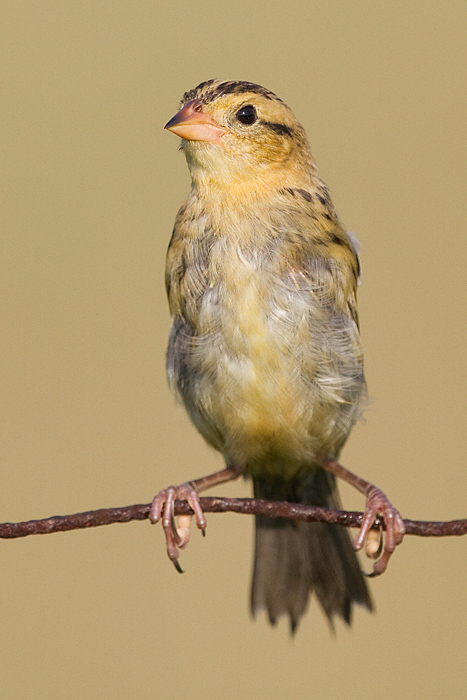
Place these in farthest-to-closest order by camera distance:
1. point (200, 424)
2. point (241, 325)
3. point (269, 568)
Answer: point (269, 568) < point (200, 424) < point (241, 325)

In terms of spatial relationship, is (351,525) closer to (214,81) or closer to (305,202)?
(305,202)

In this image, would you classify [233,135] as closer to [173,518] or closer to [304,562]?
[173,518]

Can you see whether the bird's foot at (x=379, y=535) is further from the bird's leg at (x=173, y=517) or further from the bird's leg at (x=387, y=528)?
the bird's leg at (x=173, y=517)

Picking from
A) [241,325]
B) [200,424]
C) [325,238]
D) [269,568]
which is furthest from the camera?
[269,568]

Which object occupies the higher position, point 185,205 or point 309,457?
point 185,205

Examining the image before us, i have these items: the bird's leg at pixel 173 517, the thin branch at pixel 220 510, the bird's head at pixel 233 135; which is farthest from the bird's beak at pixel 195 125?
the thin branch at pixel 220 510

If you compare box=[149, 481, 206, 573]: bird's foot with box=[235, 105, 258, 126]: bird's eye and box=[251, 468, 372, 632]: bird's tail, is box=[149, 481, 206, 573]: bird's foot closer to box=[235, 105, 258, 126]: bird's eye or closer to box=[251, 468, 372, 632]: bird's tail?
box=[251, 468, 372, 632]: bird's tail

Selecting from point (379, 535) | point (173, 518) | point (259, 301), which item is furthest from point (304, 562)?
point (259, 301)

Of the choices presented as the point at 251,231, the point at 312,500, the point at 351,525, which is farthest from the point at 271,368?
the point at 312,500
